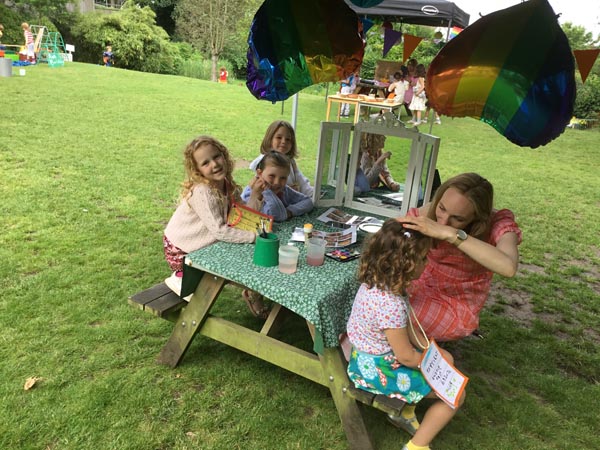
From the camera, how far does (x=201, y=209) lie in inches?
96.0

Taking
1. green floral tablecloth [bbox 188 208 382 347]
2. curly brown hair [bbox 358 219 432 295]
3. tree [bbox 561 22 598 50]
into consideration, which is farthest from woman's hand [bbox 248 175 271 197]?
tree [bbox 561 22 598 50]

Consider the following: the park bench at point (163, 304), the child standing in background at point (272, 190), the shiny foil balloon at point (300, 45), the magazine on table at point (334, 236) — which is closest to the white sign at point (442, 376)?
the park bench at point (163, 304)

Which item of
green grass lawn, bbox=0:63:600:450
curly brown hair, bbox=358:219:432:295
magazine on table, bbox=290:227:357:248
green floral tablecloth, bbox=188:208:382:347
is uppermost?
curly brown hair, bbox=358:219:432:295

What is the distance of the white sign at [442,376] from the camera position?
5.91 feet

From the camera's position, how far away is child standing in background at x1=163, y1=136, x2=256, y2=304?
243 cm

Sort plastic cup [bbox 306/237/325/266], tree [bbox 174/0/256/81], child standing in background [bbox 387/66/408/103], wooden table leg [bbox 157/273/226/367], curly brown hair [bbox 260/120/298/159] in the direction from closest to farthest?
plastic cup [bbox 306/237/325/266] → wooden table leg [bbox 157/273/226/367] → curly brown hair [bbox 260/120/298/159] → child standing in background [bbox 387/66/408/103] → tree [bbox 174/0/256/81]

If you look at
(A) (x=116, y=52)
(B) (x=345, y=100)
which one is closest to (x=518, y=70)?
(B) (x=345, y=100)

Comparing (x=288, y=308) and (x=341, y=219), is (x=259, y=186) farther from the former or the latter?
(x=288, y=308)

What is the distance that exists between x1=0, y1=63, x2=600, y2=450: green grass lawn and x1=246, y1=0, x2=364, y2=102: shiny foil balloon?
171 cm

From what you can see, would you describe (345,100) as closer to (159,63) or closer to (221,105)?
(221,105)

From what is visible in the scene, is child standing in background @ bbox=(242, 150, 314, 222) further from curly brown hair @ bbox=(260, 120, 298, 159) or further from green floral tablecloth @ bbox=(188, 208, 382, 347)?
curly brown hair @ bbox=(260, 120, 298, 159)

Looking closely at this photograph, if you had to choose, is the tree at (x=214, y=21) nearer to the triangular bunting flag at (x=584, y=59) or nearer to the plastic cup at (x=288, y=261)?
the triangular bunting flag at (x=584, y=59)

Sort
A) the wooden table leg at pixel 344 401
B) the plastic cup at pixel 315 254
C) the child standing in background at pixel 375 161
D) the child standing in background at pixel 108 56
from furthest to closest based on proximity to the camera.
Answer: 1. the child standing in background at pixel 108 56
2. the child standing in background at pixel 375 161
3. the plastic cup at pixel 315 254
4. the wooden table leg at pixel 344 401

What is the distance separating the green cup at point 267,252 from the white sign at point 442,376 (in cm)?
84
